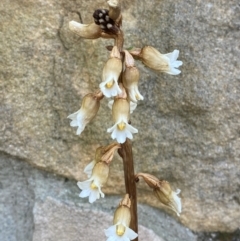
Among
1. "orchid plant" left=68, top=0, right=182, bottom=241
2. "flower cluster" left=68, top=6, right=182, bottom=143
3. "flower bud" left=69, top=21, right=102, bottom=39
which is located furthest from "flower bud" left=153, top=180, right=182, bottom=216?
"flower bud" left=69, top=21, right=102, bottom=39

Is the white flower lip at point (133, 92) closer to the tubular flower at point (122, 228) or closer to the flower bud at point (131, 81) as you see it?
the flower bud at point (131, 81)

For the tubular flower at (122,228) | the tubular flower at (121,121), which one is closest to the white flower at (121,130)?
the tubular flower at (121,121)

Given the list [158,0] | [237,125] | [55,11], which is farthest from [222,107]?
[55,11]

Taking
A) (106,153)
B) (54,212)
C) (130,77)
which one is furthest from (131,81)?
(54,212)

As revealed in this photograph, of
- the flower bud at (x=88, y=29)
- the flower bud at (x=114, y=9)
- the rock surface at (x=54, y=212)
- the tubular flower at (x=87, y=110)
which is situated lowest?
the rock surface at (x=54, y=212)

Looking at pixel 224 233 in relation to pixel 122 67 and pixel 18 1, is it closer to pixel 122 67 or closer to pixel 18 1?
pixel 122 67

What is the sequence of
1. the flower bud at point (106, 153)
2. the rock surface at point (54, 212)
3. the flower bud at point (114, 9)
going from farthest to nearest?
the rock surface at point (54, 212)
the flower bud at point (106, 153)
the flower bud at point (114, 9)

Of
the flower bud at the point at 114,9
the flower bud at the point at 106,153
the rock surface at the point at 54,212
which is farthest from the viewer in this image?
the rock surface at the point at 54,212

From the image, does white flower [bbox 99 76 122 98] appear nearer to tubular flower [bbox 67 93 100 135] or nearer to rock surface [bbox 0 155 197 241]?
tubular flower [bbox 67 93 100 135]
